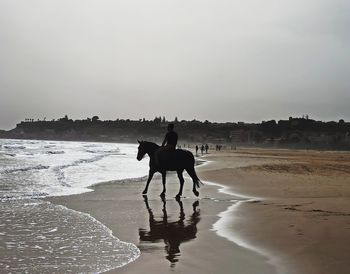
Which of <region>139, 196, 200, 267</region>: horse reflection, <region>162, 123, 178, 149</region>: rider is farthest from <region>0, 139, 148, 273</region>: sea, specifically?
<region>162, 123, 178, 149</region>: rider

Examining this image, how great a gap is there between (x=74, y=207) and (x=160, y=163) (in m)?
4.00

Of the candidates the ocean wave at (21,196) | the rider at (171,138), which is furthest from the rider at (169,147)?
Answer: the ocean wave at (21,196)

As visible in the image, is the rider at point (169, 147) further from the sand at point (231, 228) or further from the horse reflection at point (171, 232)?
the horse reflection at point (171, 232)

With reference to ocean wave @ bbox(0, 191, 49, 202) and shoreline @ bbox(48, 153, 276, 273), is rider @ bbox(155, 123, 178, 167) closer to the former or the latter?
shoreline @ bbox(48, 153, 276, 273)

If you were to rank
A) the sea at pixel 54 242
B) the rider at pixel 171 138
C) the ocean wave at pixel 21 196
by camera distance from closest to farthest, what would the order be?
1. the sea at pixel 54 242
2. the ocean wave at pixel 21 196
3. the rider at pixel 171 138

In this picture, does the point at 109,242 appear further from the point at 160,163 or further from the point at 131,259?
the point at 160,163

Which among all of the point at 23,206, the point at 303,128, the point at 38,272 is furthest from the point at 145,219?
the point at 303,128

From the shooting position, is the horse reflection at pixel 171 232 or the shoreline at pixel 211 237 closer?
the shoreline at pixel 211 237

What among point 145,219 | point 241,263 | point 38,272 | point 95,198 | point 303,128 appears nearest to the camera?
point 38,272

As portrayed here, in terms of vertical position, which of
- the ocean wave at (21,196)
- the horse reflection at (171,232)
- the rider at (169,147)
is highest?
the rider at (169,147)

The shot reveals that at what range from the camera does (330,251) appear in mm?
7070

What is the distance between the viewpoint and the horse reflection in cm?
751

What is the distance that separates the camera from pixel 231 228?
945 cm

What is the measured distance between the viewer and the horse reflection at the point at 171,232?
7.51 meters
